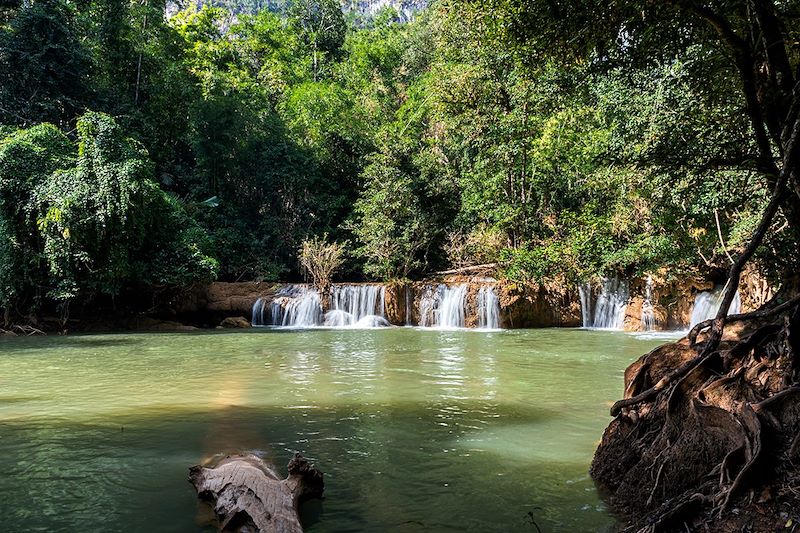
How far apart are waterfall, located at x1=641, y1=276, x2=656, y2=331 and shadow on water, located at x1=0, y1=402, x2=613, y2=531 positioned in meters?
13.9

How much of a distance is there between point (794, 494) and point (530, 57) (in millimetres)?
5216

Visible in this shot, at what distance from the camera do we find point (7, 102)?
2306cm

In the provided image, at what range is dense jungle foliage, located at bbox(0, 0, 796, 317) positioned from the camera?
13.6 meters

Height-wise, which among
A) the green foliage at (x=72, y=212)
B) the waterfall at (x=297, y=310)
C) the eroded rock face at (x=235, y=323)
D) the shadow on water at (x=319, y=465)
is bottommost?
the shadow on water at (x=319, y=465)

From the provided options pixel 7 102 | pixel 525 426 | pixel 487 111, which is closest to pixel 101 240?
pixel 7 102

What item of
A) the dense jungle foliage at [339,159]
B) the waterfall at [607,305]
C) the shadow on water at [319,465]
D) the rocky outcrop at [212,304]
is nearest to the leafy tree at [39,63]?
the dense jungle foliage at [339,159]

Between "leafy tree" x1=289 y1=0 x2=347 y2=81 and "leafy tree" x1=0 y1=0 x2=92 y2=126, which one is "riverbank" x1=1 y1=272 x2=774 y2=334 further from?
"leafy tree" x1=289 y1=0 x2=347 y2=81

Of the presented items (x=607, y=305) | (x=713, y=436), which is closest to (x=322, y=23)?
(x=607, y=305)

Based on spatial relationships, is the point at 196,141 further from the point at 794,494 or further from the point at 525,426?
the point at 794,494

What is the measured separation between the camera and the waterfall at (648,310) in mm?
18812

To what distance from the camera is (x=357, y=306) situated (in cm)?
2242

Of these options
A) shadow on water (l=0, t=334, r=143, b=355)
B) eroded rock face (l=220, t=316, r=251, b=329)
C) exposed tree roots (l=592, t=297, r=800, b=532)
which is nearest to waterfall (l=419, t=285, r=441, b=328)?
eroded rock face (l=220, t=316, r=251, b=329)

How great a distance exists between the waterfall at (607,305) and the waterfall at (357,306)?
24.3 ft

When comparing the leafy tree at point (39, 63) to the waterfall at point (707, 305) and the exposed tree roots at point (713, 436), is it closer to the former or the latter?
the waterfall at point (707, 305)
